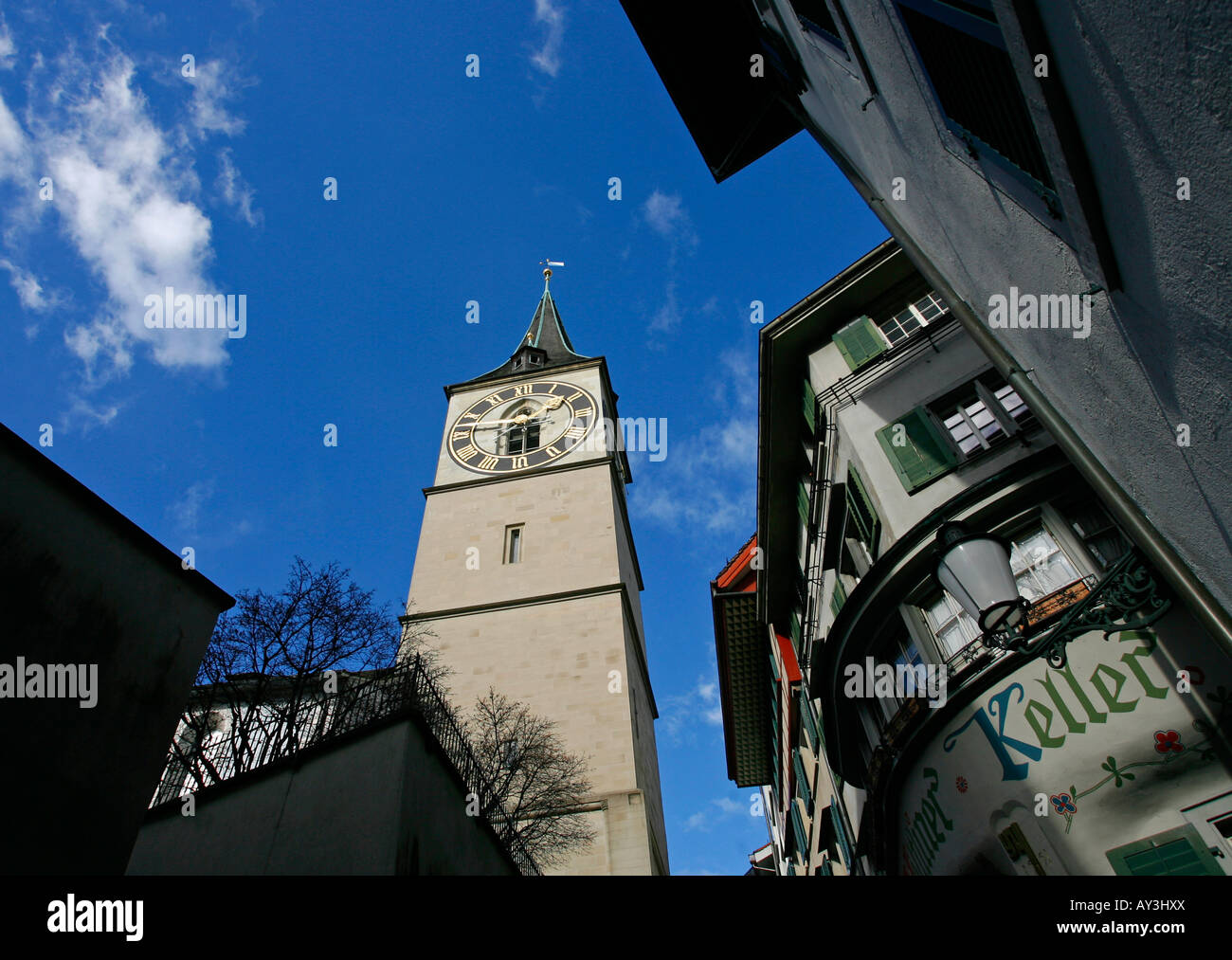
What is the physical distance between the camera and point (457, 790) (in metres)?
10.6

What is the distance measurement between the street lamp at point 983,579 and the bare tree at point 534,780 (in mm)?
9880

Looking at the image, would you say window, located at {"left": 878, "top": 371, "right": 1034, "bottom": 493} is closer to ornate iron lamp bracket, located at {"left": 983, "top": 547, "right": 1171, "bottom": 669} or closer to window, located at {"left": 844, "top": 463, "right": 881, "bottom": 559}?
window, located at {"left": 844, "top": 463, "right": 881, "bottom": 559}

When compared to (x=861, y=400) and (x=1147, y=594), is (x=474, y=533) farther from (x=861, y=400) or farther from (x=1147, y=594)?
(x=1147, y=594)

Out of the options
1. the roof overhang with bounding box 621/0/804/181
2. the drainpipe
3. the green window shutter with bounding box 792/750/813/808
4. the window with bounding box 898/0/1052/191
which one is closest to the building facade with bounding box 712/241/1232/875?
the drainpipe

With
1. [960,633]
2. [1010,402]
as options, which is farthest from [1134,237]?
[1010,402]

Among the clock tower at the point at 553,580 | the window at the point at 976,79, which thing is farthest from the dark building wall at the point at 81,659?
the clock tower at the point at 553,580

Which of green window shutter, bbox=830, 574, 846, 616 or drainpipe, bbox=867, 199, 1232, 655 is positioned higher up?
green window shutter, bbox=830, 574, 846, 616

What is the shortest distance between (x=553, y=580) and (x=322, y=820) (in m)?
15.9

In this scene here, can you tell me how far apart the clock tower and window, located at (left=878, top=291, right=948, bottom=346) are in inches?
474

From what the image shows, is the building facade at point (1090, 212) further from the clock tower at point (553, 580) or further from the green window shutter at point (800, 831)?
the green window shutter at point (800, 831)

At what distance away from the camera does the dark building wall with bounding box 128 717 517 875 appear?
27.2ft

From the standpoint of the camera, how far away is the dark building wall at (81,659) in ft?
18.6
